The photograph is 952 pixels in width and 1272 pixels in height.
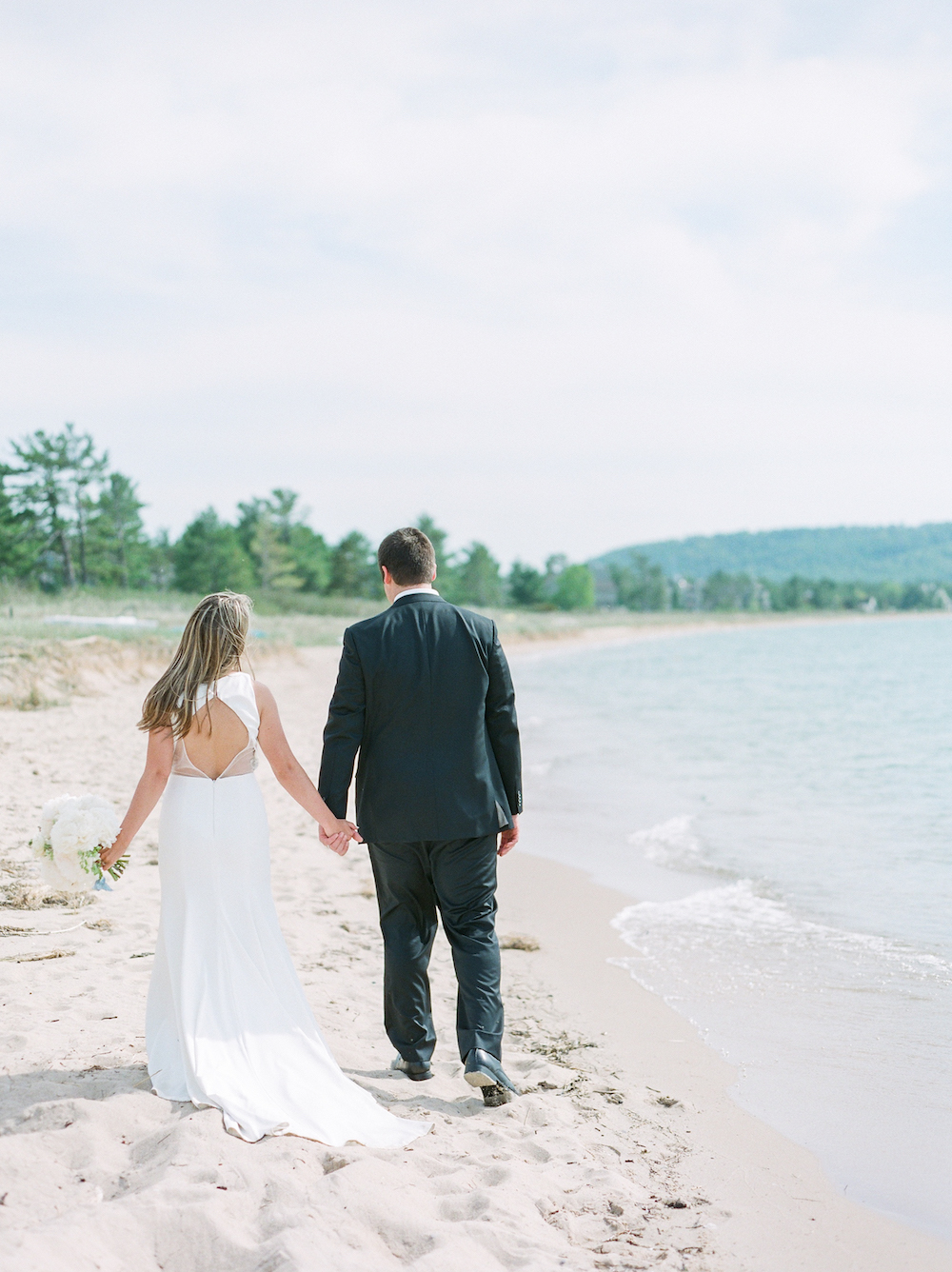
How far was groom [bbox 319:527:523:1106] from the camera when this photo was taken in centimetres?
396

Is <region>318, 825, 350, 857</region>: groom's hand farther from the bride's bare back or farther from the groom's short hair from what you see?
the groom's short hair

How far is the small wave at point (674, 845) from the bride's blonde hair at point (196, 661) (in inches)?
251

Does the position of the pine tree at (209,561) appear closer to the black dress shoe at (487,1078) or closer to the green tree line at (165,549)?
the green tree line at (165,549)

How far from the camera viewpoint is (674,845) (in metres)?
10.2

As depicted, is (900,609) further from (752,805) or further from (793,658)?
(752,805)

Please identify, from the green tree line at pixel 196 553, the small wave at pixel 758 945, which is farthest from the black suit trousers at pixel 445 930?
the green tree line at pixel 196 553

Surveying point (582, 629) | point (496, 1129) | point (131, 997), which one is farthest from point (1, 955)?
point (582, 629)

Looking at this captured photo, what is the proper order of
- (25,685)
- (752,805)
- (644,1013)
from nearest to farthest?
(644,1013), (752,805), (25,685)

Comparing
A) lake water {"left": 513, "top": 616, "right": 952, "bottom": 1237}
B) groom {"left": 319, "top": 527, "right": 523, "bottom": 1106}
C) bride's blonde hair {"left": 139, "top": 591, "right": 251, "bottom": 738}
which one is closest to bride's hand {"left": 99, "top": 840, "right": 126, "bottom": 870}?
bride's blonde hair {"left": 139, "top": 591, "right": 251, "bottom": 738}

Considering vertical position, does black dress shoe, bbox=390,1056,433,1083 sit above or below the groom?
below

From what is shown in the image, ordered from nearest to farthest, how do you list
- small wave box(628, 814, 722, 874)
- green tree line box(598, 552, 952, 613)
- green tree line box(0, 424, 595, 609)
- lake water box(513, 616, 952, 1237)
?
1. lake water box(513, 616, 952, 1237)
2. small wave box(628, 814, 722, 874)
3. green tree line box(0, 424, 595, 609)
4. green tree line box(598, 552, 952, 613)

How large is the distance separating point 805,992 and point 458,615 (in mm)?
3513

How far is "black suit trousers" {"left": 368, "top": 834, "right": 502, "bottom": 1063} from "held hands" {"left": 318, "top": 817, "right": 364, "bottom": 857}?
12 centimetres

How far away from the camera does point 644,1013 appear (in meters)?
5.55
